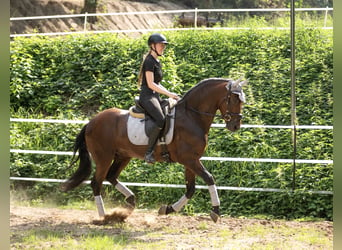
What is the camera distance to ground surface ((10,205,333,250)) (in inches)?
251

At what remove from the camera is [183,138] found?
7270mm

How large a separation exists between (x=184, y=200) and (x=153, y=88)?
1.69 m

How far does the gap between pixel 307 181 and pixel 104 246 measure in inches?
188

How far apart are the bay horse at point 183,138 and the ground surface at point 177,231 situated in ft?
1.21

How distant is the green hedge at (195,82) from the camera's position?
960 centimetres

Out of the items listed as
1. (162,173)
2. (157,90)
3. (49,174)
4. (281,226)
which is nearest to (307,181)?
(281,226)

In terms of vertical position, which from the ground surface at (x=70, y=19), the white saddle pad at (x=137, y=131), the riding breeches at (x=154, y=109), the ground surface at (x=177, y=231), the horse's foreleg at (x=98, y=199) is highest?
the ground surface at (x=70, y=19)

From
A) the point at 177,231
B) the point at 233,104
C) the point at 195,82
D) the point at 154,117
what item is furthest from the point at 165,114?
the point at 195,82

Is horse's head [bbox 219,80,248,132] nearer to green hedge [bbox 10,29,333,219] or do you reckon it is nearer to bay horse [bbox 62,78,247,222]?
bay horse [bbox 62,78,247,222]

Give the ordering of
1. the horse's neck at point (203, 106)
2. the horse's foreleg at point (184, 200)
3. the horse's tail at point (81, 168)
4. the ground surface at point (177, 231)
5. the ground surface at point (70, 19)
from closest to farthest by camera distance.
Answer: the ground surface at point (177, 231) → the horse's neck at point (203, 106) → the horse's foreleg at point (184, 200) → the horse's tail at point (81, 168) → the ground surface at point (70, 19)

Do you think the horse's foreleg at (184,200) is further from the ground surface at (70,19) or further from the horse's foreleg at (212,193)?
the ground surface at (70,19)

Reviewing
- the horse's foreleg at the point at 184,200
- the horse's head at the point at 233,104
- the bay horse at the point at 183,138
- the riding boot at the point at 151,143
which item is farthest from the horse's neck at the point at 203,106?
the horse's foreleg at the point at 184,200

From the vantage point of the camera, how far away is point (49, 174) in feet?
36.5

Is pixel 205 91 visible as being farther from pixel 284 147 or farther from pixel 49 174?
pixel 49 174
